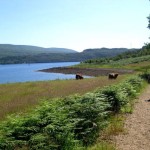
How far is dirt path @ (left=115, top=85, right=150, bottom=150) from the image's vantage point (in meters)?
12.4

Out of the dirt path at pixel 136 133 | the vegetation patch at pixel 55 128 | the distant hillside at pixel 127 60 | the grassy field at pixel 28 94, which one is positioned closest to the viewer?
the vegetation patch at pixel 55 128

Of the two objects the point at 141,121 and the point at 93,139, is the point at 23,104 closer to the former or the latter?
the point at 141,121

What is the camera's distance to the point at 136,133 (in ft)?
47.2

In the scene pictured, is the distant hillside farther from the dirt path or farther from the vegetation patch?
the vegetation patch

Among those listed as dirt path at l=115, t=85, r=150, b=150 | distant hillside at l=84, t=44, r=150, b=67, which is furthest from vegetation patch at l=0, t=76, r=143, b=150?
distant hillside at l=84, t=44, r=150, b=67

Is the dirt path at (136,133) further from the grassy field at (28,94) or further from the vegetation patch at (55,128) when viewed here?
the grassy field at (28,94)

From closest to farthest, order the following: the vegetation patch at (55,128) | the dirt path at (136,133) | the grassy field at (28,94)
→ the vegetation patch at (55,128), the dirt path at (136,133), the grassy field at (28,94)

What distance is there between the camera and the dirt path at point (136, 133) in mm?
12414

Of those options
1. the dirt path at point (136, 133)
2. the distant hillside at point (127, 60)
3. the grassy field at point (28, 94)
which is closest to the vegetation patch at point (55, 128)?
the dirt path at point (136, 133)

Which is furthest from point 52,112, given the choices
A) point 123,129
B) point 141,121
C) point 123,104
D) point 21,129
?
point 123,104

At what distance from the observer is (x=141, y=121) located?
17.1m

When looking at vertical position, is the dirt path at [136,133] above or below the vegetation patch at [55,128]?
below

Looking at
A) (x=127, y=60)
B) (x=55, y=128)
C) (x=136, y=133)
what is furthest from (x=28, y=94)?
(x=127, y=60)

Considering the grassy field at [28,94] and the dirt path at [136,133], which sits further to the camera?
the grassy field at [28,94]
